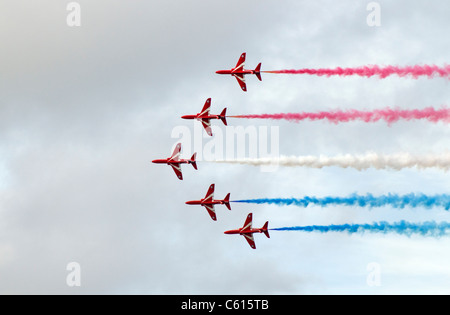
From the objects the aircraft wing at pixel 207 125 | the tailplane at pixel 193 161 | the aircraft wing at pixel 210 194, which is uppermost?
the aircraft wing at pixel 207 125

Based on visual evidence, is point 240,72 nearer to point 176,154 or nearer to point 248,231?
point 176,154

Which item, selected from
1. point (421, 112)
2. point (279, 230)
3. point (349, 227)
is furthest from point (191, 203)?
point (421, 112)

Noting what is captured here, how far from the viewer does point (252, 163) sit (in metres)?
141

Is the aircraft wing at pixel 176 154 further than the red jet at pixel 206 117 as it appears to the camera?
Yes

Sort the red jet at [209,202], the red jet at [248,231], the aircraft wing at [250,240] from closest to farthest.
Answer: the red jet at [248,231] < the aircraft wing at [250,240] < the red jet at [209,202]

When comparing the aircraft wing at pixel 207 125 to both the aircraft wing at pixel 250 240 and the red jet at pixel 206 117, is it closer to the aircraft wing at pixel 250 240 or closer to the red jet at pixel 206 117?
the red jet at pixel 206 117

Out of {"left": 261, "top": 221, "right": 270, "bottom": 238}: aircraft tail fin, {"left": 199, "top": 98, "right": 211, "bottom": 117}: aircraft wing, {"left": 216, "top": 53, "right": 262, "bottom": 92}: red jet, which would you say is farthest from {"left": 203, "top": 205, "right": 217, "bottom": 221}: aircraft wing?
{"left": 216, "top": 53, "right": 262, "bottom": 92}: red jet

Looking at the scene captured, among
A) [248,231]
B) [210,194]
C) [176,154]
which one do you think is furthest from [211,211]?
[176,154]

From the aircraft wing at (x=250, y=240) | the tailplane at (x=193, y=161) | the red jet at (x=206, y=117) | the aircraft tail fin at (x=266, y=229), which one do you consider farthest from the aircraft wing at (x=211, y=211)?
the red jet at (x=206, y=117)

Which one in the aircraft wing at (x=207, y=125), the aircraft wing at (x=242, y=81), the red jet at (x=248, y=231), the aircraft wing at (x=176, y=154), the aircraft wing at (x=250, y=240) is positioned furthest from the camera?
the aircraft wing at (x=176, y=154)

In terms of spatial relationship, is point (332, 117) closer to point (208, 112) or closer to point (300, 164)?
point (300, 164)

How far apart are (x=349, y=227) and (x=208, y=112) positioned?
93.8ft
